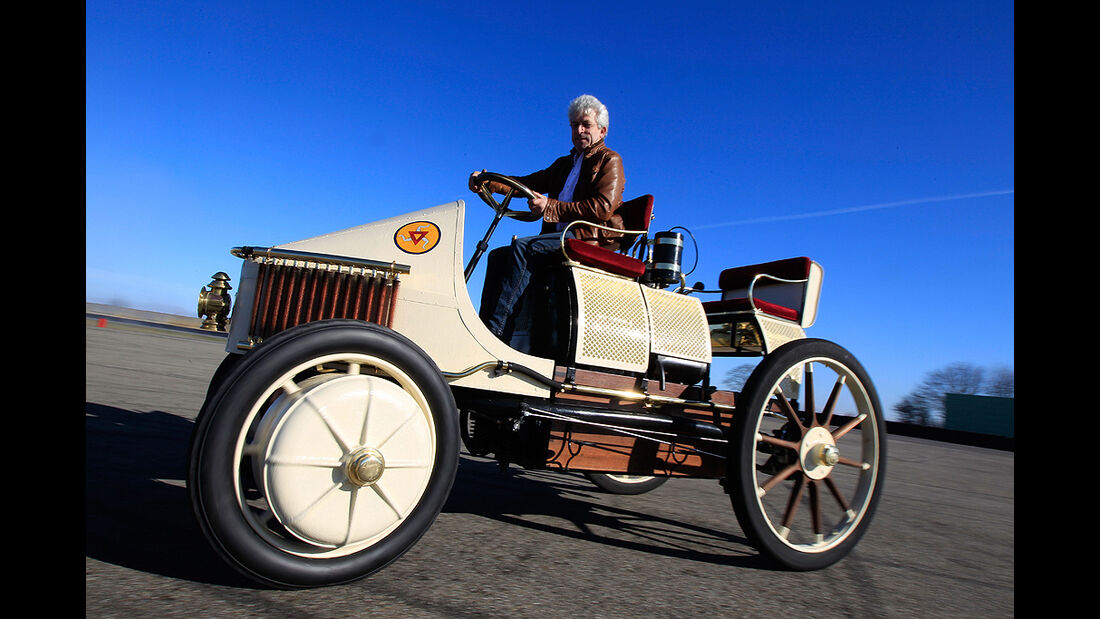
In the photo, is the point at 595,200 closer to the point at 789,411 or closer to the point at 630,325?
the point at 630,325

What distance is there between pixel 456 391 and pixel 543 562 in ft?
2.67

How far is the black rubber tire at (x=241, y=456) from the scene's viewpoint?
1.68 m

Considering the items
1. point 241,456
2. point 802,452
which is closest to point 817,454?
point 802,452

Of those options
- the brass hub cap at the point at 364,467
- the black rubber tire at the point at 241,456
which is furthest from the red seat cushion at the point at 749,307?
the brass hub cap at the point at 364,467

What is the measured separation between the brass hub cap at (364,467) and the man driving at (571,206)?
3.72 feet

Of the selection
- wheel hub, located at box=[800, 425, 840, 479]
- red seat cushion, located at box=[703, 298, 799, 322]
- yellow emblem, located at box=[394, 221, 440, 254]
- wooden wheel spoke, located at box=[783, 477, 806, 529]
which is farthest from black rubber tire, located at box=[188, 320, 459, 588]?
red seat cushion, located at box=[703, 298, 799, 322]

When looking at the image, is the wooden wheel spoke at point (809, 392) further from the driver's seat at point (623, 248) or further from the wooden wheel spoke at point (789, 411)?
the driver's seat at point (623, 248)

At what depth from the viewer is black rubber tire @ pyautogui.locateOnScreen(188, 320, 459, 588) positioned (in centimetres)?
168

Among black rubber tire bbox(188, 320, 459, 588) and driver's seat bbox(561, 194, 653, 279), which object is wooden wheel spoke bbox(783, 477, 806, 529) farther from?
black rubber tire bbox(188, 320, 459, 588)

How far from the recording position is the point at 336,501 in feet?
6.05
